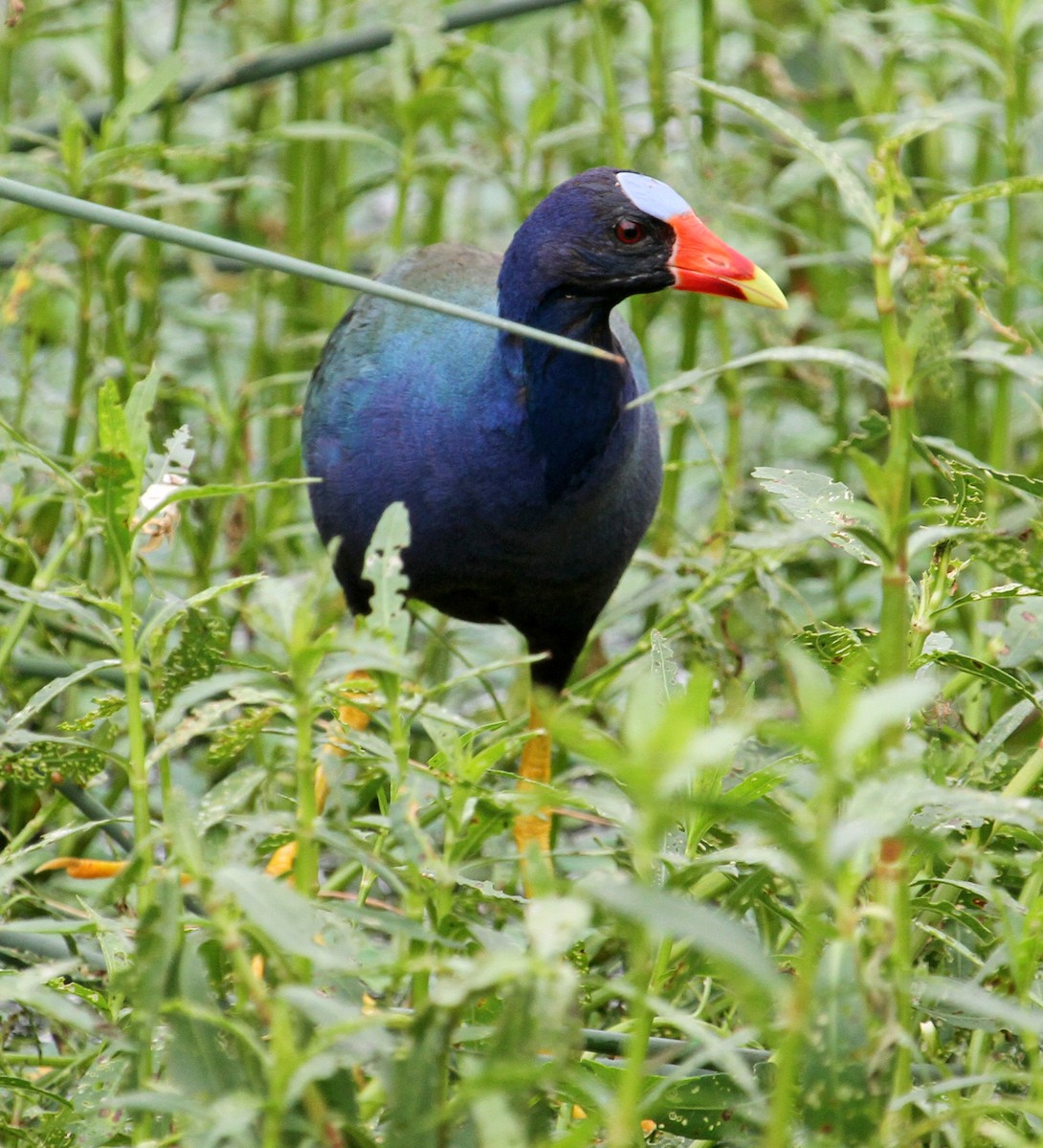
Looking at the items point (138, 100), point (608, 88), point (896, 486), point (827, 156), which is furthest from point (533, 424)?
point (896, 486)

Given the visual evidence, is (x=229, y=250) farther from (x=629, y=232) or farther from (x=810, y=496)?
(x=629, y=232)

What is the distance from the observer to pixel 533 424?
1796 mm

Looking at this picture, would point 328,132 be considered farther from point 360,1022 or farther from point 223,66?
point 360,1022

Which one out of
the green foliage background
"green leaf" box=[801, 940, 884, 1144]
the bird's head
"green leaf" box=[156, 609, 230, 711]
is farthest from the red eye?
"green leaf" box=[801, 940, 884, 1144]

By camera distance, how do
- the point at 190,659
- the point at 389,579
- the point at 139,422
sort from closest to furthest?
the point at 389,579
the point at 139,422
the point at 190,659

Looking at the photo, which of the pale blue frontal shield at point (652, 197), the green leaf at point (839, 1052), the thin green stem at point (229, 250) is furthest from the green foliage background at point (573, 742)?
the pale blue frontal shield at point (652, 197)

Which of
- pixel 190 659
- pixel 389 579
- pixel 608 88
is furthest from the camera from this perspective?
pixel 608 88

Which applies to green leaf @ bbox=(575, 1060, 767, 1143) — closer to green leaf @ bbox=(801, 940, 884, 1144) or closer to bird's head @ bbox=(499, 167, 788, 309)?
green leaf @ bbox=(801, 940, 884, 1144)

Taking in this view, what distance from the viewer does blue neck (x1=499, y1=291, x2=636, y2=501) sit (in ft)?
5.84

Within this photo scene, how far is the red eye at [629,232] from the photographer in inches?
71.7

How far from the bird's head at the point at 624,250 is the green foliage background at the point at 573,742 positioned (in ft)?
0.61

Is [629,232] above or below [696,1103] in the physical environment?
above

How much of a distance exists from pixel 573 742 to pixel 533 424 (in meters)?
1.03

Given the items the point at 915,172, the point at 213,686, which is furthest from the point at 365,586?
the point at 915,172
